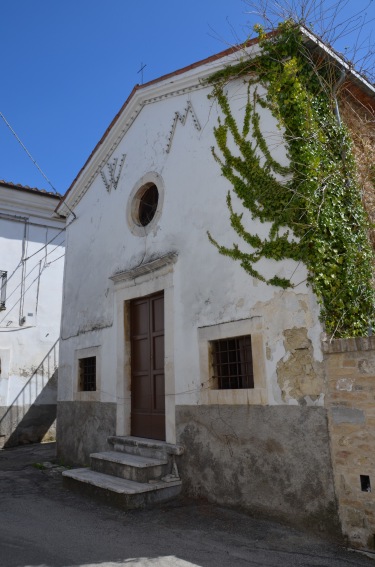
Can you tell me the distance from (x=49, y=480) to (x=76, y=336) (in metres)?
2.78

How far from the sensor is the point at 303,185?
516 centimetres

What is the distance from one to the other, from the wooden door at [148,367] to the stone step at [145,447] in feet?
0.81

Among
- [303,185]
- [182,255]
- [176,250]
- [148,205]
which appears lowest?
[182,255]

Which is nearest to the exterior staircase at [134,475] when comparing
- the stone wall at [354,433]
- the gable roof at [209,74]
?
the stone wall at [354,433]

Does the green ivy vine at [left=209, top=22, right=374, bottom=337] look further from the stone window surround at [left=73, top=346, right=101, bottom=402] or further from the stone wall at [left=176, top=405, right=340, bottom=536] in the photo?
the stone window surround at [left=73, top=346, right=101, bottom=402]

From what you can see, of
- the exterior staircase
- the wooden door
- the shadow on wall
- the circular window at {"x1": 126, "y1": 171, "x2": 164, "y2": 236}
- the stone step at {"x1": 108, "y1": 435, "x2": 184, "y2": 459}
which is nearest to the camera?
the exterior staircase

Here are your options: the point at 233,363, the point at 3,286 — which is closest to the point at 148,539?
the point at 233,363

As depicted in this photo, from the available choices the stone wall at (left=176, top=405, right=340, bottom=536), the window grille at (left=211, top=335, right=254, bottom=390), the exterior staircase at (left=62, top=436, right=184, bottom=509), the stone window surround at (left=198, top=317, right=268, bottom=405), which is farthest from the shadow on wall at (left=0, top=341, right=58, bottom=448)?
the window grille at (left=211, top=335, right=254, bottom=390)

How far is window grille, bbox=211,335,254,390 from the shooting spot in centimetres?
566

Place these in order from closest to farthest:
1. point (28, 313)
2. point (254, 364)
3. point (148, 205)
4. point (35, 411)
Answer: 1. point (254, 364)
2. point (148, 205)
3. point (35, 411)
4. point (28, 313)

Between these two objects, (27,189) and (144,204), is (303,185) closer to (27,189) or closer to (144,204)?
(144,204)

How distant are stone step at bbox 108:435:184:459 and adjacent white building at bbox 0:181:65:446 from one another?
5117mm

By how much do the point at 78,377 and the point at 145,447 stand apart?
9.21 feet

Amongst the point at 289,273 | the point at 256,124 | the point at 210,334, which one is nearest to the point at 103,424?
the point at 210,334
